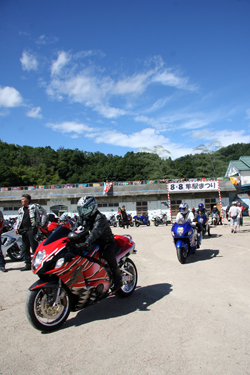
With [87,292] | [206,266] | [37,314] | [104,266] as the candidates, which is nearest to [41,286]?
[37,314]

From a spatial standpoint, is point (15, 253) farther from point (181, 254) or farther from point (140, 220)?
point (140, 220)

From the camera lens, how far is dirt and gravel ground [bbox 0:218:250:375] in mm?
2430

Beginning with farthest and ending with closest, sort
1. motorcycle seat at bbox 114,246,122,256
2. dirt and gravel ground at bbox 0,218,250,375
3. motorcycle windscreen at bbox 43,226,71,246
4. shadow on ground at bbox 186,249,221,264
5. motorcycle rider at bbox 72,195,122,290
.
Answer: shadow on ground at bbox 186,249,221,264
motorcycle seat at bbox 114,246,122,256
motorcycle rider at bbox 72,195,122,290
motorcycle windscreen at bbox 43,226,71,246
dirt and gravel ground at bbox 0,218,250,375

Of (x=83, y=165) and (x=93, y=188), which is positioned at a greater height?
(x=83, y=165)

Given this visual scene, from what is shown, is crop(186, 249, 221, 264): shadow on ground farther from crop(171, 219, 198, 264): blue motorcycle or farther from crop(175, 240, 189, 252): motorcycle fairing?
crop(175, 240, 189, 252): motorcycle fairing

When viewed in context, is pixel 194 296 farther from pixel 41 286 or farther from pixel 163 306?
pixel 41 286

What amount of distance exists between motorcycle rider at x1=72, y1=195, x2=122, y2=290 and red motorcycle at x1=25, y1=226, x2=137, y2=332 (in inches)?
8.5

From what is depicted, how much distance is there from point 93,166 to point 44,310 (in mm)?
82791

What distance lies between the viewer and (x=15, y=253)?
26.7 feet

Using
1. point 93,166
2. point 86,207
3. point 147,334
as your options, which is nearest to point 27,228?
point 86,207

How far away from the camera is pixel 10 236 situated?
802 centimetres

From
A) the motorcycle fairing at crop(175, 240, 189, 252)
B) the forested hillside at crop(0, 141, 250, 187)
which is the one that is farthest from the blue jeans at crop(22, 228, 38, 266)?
the forested hillside at crop(0, 141, 250, 187)

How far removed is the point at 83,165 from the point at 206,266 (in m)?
83.8

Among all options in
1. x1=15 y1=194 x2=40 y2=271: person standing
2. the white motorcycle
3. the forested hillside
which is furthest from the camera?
the forested hillside
